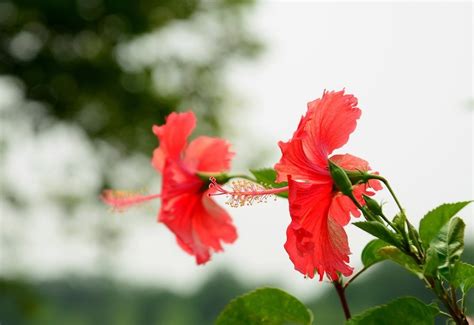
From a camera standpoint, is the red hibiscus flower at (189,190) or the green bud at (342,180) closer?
the green bud at (342,180)

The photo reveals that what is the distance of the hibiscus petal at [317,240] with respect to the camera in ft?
1.39

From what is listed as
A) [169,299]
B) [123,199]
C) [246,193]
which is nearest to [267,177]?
[246,193]

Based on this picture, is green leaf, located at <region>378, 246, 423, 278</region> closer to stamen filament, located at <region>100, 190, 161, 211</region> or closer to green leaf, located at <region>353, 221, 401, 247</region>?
green leaf, located at <region>353, 221, 401, 247</region>

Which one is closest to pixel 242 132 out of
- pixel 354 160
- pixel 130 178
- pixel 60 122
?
pixel 130 178

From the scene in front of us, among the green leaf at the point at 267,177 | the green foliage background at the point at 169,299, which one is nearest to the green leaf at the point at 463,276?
the green leaf at the point at 267,177

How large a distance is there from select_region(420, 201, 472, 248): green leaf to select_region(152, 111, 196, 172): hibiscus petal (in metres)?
0.31

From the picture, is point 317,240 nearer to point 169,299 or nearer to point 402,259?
point 402,259

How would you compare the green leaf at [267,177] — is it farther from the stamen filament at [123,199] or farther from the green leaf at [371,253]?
the stamen filament at [123,199]

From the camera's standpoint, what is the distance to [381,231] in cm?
37

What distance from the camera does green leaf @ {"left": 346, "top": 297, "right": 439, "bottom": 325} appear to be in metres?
0.37

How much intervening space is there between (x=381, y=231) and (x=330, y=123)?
10 cm

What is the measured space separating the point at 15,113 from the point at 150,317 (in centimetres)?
1605

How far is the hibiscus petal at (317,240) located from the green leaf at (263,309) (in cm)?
5

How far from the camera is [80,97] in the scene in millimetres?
8352
